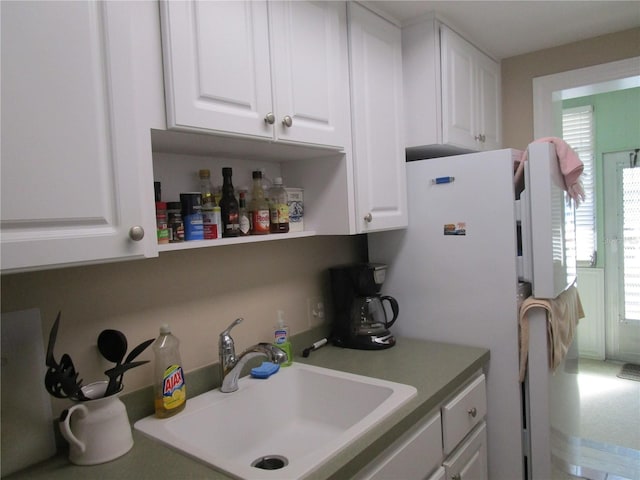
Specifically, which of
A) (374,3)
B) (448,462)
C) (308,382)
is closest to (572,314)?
(448,462)

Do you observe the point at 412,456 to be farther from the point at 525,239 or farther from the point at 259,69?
the point at 259,69

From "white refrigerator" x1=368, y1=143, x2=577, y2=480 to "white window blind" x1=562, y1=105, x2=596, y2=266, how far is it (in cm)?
234

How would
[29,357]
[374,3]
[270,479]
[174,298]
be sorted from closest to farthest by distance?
1. [270,479]
2. [29,357]
3. [174,298]
4. [374,3]

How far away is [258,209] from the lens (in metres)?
1.56

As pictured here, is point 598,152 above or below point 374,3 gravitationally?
below

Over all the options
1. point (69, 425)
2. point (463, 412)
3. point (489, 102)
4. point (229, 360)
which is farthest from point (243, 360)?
point (489, 102)

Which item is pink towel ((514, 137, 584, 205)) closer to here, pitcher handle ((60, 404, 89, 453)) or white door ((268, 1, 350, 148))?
white door ((268, 1, 350, 148))

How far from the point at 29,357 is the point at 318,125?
1082 mm

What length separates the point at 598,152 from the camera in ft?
13.1

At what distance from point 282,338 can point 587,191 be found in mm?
→ 3527

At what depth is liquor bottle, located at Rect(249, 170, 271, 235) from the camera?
1.54 m

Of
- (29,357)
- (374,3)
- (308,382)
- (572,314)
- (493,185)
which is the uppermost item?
(374,3)

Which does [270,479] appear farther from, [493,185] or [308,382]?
[493,185]

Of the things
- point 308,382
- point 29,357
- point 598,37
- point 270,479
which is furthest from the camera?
point 598,37
